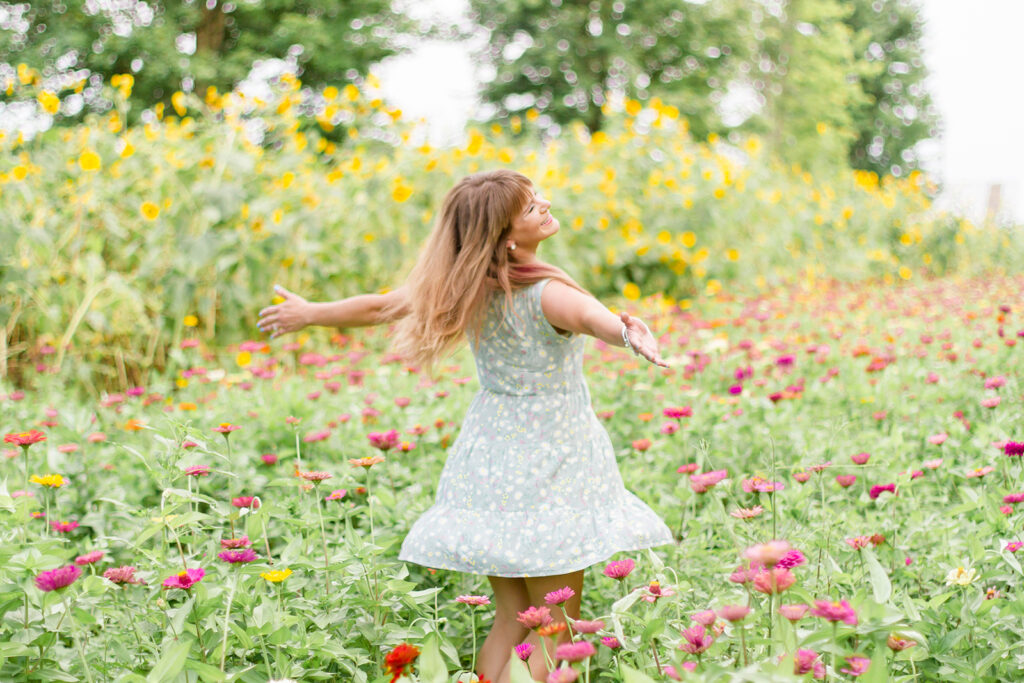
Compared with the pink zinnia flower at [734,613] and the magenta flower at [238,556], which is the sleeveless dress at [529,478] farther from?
the pink zinnia flower at [734,613]

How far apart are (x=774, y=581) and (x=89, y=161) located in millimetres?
3977

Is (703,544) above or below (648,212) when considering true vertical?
above

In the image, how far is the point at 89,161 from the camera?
160 inches

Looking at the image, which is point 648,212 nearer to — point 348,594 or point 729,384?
point 729,384

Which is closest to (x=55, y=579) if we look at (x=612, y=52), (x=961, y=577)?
(x=961, y=577)

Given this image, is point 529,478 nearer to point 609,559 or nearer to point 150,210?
point 609,559

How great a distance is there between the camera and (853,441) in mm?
2691

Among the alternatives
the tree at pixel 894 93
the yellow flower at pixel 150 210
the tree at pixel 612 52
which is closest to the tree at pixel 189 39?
the tree at pixel 612 52

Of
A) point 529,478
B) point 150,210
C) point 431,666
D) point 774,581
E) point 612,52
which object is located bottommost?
point 612,52

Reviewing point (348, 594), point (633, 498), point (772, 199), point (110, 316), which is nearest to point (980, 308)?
point (772, 199)

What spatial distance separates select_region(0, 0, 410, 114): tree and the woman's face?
43.7ft

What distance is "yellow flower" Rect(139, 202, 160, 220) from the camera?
13.8ft

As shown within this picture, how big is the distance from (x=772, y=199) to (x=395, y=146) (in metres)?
3.64

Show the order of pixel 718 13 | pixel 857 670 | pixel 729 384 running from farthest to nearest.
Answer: pixel 718 13 < pixel 729 384 < pixel 857 670
